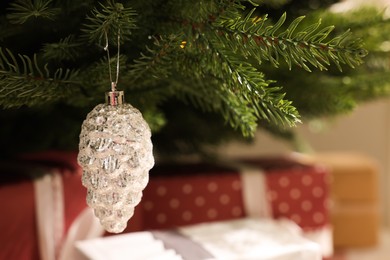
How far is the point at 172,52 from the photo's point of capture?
0.44m

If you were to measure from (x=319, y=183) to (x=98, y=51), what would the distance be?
1.44 feet

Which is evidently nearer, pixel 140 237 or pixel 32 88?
pixel 32 88

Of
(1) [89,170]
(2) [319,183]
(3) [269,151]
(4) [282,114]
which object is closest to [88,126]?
(1) [89,170]

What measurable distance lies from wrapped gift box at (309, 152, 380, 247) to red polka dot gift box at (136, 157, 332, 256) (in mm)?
197

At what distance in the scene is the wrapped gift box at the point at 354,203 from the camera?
3.17ft

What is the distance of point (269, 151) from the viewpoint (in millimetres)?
1237

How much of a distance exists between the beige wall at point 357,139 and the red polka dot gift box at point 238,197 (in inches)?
16.2

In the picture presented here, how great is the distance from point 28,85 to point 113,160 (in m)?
0.10

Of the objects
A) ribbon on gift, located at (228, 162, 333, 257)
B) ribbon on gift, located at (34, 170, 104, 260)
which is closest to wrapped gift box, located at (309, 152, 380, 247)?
ribbon on gift, located at (228, 162, 333, 257)

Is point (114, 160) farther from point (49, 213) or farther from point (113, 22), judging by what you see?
point (49, 213)

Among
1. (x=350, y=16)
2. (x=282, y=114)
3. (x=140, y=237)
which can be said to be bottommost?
(x=140, y=237)

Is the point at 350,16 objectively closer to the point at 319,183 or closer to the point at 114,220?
the point at 319,183

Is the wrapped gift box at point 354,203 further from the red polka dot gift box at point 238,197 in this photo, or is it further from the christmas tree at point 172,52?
the christmas tree at point 172,52

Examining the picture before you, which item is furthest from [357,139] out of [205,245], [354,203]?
[205,245]
